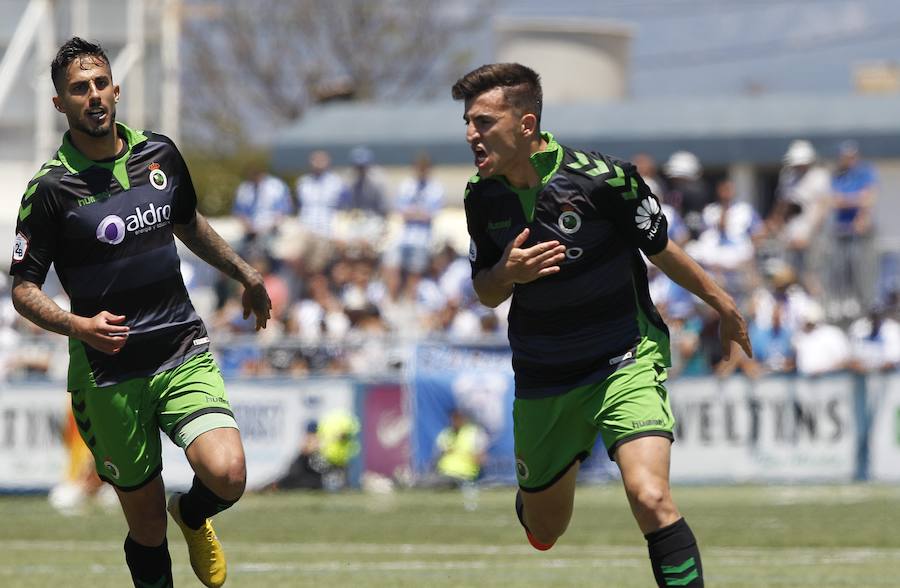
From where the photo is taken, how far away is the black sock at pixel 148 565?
7578 mm

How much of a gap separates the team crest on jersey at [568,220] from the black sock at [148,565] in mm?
2303

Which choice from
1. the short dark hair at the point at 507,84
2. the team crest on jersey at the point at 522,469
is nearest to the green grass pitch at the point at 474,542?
the team crest on jersey at the point at 522,469

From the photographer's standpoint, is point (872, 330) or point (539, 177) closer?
point (539, 177)

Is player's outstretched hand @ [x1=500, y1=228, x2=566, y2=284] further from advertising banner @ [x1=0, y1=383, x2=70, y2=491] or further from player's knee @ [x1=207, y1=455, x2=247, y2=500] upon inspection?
advertising banner @ [x1=0, y1=383, x2=70, y2=491]

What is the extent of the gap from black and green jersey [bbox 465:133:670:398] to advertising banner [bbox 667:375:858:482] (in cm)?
1007

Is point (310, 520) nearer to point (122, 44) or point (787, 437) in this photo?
point (787, 437)

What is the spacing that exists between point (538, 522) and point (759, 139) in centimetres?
2070

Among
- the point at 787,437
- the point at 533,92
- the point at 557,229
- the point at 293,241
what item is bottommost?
the point at 787,437

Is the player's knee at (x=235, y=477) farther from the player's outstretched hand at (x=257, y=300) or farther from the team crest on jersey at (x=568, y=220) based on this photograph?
the team crest on jersey at (x=568, y=220)

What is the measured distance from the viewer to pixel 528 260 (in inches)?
274

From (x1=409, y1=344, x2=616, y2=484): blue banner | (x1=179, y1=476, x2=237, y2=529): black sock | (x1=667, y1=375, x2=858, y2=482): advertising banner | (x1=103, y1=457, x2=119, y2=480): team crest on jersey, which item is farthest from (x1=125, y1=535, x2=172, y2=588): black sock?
(x1=667, y1=375, x2=858, y2=482): advertising banner

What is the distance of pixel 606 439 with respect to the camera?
7277 millimetres

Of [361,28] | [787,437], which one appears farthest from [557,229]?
[361,28]

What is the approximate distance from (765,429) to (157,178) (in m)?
11.0
